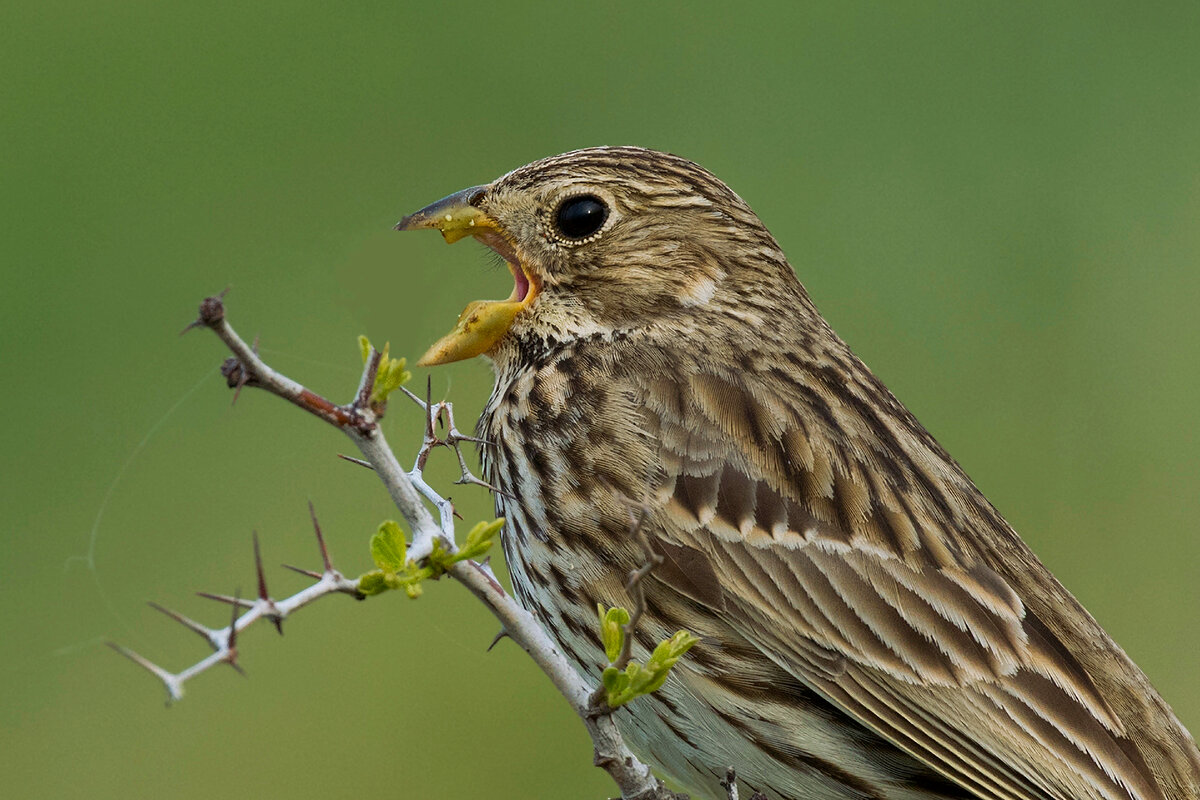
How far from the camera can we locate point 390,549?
303cm

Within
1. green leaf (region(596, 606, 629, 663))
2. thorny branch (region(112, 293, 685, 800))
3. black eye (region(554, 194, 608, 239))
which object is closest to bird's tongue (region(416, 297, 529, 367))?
black eye (region(554, 194, 608, 239))

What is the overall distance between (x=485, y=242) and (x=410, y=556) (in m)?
1.99

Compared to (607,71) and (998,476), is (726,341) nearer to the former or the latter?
(998,476)

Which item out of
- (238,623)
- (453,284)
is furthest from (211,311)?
(453,284)

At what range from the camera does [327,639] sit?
8039 mm

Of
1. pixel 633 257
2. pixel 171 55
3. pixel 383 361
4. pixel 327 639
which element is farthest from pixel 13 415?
pixel 383 361

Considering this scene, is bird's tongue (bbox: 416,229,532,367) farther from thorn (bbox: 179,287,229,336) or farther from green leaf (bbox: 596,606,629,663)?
thorn (bbox: 179,287,229,336)

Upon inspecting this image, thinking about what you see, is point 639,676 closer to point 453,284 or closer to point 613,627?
point 613,627

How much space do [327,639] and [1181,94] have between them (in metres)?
5.19

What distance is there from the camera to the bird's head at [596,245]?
477cm

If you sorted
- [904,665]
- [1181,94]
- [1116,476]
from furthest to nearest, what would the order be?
[1181,94] → [1116,476] → [904,665]

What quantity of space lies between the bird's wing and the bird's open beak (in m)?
0.45

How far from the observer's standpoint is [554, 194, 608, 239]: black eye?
15.7 ft

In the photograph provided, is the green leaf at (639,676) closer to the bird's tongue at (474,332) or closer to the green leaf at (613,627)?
the green leaf at (613,627)
